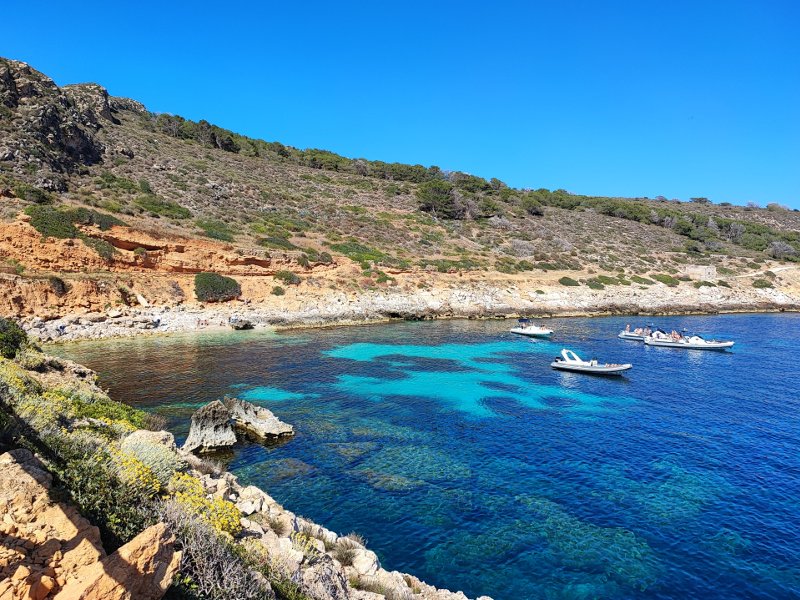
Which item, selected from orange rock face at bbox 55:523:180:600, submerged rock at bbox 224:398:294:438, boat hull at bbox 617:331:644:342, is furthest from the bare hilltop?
orange rock face at bbox 55:523:180:600

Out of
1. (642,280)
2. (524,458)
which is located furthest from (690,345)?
(642,280)

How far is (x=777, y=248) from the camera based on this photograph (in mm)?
81062

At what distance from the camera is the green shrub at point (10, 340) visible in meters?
14.6

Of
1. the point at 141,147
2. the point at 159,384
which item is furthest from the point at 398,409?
the point at 141,147

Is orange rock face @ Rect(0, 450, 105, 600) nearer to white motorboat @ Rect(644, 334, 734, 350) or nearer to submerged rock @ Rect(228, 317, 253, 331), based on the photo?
submerged rock @ Rect(228, 317, 253, 331)

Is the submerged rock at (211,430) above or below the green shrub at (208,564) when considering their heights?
below

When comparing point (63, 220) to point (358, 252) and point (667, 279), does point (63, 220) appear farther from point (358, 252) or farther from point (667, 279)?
point (667, 279)

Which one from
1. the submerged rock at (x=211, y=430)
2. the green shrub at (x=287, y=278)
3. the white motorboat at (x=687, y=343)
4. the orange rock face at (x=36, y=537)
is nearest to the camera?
the orange rock face at (x=36, y=537)

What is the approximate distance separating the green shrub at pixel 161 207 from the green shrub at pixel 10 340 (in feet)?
114

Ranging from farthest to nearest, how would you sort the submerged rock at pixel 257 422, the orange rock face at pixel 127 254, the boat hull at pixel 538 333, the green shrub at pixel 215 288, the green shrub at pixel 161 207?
the green shrub at pixel 161 207, the green shrub at pixel 215 288, the boat hull at pixel 538 333, the orange rock face at pixel 127 254, the submerged rock at pixel 257 422

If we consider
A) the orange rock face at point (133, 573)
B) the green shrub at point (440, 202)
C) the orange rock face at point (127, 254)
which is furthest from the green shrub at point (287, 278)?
the orange rock face at point (133, 573)

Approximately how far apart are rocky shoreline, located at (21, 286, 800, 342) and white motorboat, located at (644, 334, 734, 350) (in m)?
15.3

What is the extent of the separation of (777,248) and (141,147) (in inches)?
4189

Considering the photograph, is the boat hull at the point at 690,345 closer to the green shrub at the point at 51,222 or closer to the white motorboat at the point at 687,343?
the white motorboat at the point at 687,343
